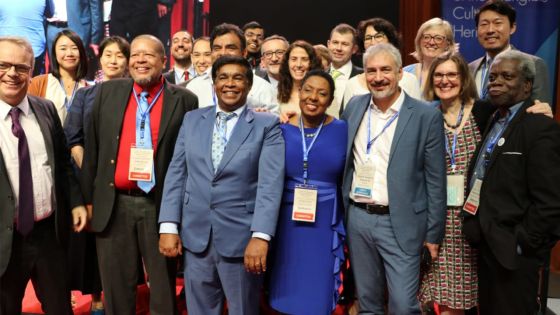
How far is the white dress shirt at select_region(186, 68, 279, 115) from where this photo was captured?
383 centimetres

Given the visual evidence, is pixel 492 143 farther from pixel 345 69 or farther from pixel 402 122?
pixel 345 69

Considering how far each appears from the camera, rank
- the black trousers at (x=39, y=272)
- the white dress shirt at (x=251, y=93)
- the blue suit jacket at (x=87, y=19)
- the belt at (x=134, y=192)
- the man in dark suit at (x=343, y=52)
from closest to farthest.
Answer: the black trousers at (x=39, y=272) → the belt at (x=134, y=192) → the white dress shirt at (x=251, y=93) → the man in dark suit at (x=343, y=52) → the blue suit jacket at (x=87, y=19)

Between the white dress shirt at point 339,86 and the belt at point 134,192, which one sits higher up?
the white dress shirt at point 339,86

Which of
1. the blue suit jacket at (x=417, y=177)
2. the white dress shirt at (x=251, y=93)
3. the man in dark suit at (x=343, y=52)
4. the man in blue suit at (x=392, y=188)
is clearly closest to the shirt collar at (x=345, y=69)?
the man in dark suit at (x=343, y=52)

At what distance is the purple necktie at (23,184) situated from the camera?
2789 mm

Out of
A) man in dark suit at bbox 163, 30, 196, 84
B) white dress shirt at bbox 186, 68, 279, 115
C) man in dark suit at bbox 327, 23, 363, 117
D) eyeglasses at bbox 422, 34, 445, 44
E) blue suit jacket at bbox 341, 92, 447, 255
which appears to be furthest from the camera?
man in dark suit at bbox 163, 30, 196, 84

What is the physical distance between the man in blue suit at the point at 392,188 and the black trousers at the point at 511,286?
0.30 m

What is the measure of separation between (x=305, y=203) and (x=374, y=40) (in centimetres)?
187

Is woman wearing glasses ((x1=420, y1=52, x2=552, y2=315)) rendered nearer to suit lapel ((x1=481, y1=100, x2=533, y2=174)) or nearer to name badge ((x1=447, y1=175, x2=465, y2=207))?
name badge ((x1=447, y1=175, x2=465, y2=207))

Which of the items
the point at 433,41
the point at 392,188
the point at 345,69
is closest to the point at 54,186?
the point at 392,188

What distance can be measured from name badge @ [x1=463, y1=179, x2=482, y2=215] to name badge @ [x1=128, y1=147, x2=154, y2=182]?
1.73 m

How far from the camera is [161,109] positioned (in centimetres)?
320

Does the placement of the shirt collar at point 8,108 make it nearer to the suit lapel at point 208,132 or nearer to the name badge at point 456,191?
the suit lapel at point 208,132

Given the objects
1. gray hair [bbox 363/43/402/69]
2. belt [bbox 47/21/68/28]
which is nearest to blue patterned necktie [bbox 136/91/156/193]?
gray hair [bbox 363/43/402/69]
